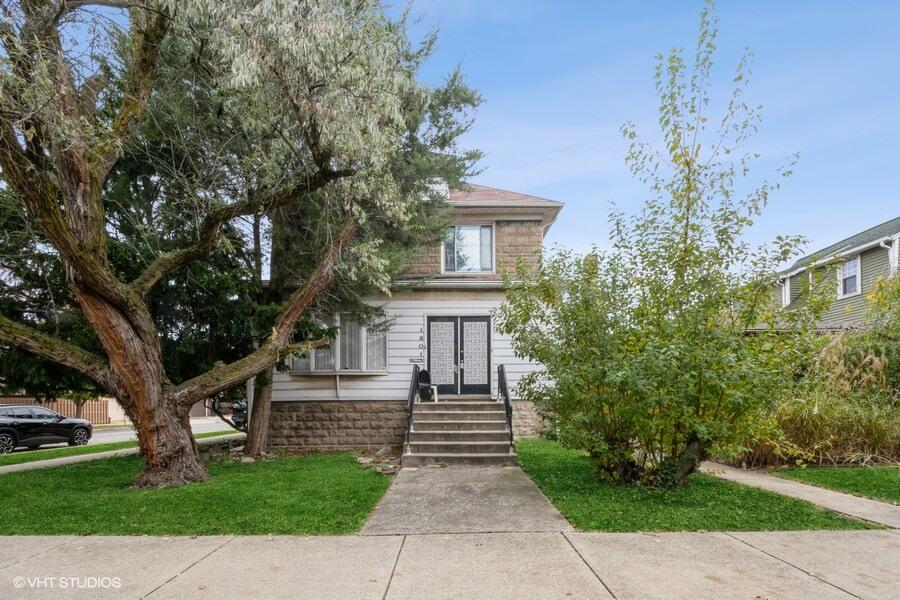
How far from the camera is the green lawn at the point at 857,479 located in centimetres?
664

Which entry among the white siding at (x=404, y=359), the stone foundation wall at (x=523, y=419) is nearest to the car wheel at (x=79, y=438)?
the white siding at (x=404, y=359)

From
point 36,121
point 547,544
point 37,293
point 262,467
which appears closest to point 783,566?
point 547,544

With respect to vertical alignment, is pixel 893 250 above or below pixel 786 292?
above

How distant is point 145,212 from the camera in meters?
9.33

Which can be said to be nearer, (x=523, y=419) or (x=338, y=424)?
(x=338, y=424)

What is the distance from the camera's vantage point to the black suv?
15086 millimetres

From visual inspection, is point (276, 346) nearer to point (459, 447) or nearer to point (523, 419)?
point (459, 447)

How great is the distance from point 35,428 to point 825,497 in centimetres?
1956

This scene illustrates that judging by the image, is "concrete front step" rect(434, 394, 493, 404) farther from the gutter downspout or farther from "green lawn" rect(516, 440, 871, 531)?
the gutter downspout

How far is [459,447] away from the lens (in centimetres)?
941

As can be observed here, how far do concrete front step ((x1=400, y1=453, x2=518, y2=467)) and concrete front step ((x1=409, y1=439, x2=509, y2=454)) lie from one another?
211 mm

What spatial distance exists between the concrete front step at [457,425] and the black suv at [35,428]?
1289 cm

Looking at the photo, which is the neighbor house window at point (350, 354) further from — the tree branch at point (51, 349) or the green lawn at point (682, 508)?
the green lawn at point (682, 508)

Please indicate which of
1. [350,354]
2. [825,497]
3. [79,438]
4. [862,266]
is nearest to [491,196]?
[350,354]
